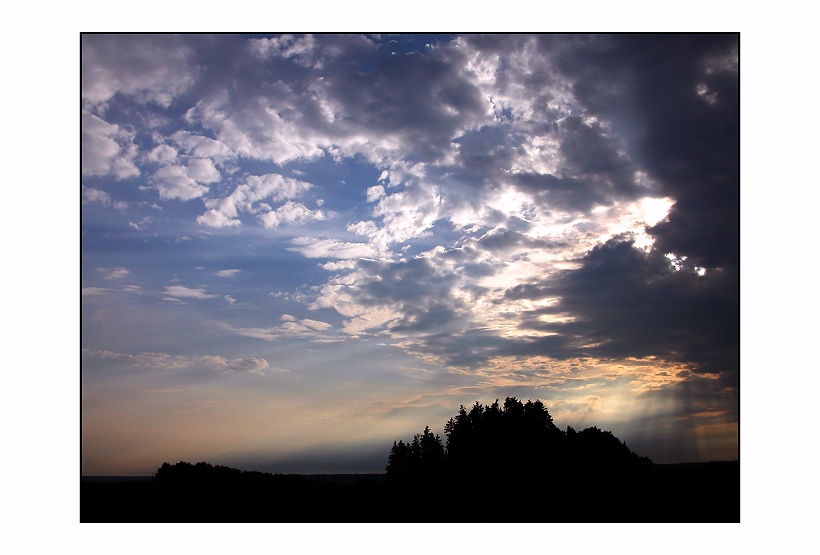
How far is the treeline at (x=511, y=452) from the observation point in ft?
81.6

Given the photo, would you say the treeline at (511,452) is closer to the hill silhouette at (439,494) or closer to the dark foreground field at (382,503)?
the hill silhouette at (439,494)

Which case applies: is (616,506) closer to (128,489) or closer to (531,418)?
(531,418)

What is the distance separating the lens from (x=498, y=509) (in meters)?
18.2

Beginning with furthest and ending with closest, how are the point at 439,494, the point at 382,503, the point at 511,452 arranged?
1. the point at 511,452
2. the point at 439,494
3. the point at 382,503

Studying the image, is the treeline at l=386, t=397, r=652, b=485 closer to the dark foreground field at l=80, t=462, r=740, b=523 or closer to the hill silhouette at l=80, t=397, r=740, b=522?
the hill silhouette at l=80, t=397, r=740, b=522

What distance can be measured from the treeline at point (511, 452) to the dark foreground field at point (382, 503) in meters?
3.21

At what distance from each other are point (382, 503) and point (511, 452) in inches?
498

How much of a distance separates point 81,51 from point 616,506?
892 inches

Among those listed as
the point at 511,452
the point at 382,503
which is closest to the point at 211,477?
the point at 382,503

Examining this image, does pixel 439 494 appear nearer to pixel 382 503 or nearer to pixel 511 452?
pixel 382 503

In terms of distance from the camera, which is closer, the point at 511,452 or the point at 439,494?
the point at 439,494

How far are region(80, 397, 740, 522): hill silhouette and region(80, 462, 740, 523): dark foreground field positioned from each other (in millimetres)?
32

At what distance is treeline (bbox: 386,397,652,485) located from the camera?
979 inches

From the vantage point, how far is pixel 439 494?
22.1 meters
